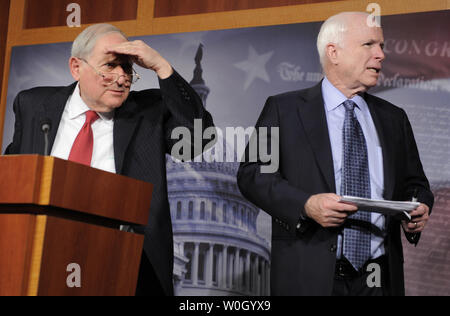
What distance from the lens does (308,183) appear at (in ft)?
8.68

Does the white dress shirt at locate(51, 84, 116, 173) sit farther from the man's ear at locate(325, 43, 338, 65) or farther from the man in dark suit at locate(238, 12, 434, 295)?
the man's ear at locate(325, 43, 338, 65)

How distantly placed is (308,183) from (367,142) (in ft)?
1.03

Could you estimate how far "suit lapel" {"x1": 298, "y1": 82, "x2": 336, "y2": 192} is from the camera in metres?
2.62

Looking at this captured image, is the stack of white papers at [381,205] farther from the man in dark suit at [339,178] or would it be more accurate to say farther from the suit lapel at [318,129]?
the suit lapel at [318,129]

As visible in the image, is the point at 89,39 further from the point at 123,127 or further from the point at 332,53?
the point at 332,53

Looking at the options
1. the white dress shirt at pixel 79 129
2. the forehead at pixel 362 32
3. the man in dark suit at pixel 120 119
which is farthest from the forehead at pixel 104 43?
the forehead at pixel 362 32

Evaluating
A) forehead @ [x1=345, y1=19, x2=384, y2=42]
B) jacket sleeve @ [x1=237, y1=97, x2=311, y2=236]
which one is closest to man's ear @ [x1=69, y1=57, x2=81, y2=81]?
jacket sleeve @ [x1=237, y1=97, x2=311, y2=236]

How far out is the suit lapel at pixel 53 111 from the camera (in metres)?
2.81

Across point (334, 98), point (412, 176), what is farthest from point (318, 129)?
point (412, 176)

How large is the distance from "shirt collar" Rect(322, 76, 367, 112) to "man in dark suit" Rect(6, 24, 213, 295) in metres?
0.52

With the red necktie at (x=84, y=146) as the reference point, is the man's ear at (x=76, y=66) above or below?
above

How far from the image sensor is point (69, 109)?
2.96 metres

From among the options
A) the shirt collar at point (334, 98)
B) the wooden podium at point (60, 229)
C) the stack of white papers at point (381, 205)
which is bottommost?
the wooden podium at point (60, 229)

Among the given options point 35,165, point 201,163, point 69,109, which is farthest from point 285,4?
point 35,165
